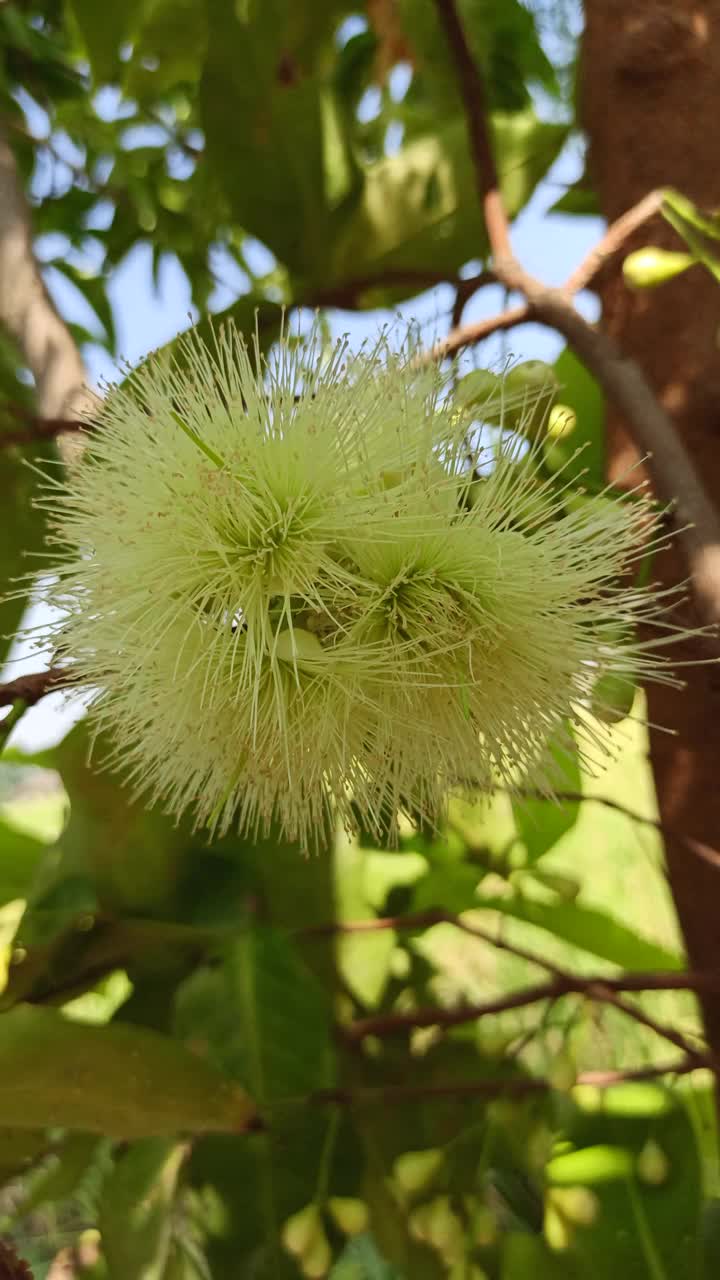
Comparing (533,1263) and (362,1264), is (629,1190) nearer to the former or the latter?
(533,1263)

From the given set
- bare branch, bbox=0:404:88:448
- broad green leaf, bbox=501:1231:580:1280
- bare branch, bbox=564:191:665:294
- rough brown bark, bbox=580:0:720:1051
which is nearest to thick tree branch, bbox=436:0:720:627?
bare branch, bbox=564:191:665:294

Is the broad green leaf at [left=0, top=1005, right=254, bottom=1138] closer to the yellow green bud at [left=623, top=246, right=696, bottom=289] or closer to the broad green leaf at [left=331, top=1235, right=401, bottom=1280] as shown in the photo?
the broad green leaf at [left=331, top=1235, right=401, bottom=1280]

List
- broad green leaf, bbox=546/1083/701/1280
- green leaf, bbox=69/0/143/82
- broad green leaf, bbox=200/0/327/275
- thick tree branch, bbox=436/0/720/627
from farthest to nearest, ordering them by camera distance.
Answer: green leaf, bbox=69/0/143/82 → broad green leaf, bbox=200/0/327/275 → broad green leaf, bbox=546/1083/701/1280 → thick tree branch, bbox=436/0/720/627

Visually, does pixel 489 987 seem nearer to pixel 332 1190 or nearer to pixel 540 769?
pixel 332 1190

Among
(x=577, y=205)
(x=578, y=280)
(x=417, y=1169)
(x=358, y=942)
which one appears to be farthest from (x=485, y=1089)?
(x=577, y=205)

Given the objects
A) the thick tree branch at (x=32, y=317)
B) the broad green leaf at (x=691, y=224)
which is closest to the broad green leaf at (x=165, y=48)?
the thick tree branch at (x=32, y=317)

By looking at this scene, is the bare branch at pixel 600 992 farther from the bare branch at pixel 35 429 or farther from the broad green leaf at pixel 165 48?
the broad green leaf at pixel 165 48

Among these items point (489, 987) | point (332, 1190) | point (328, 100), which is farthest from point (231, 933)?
point (328, 100)

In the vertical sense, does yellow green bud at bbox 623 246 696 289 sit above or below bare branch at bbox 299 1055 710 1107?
above
